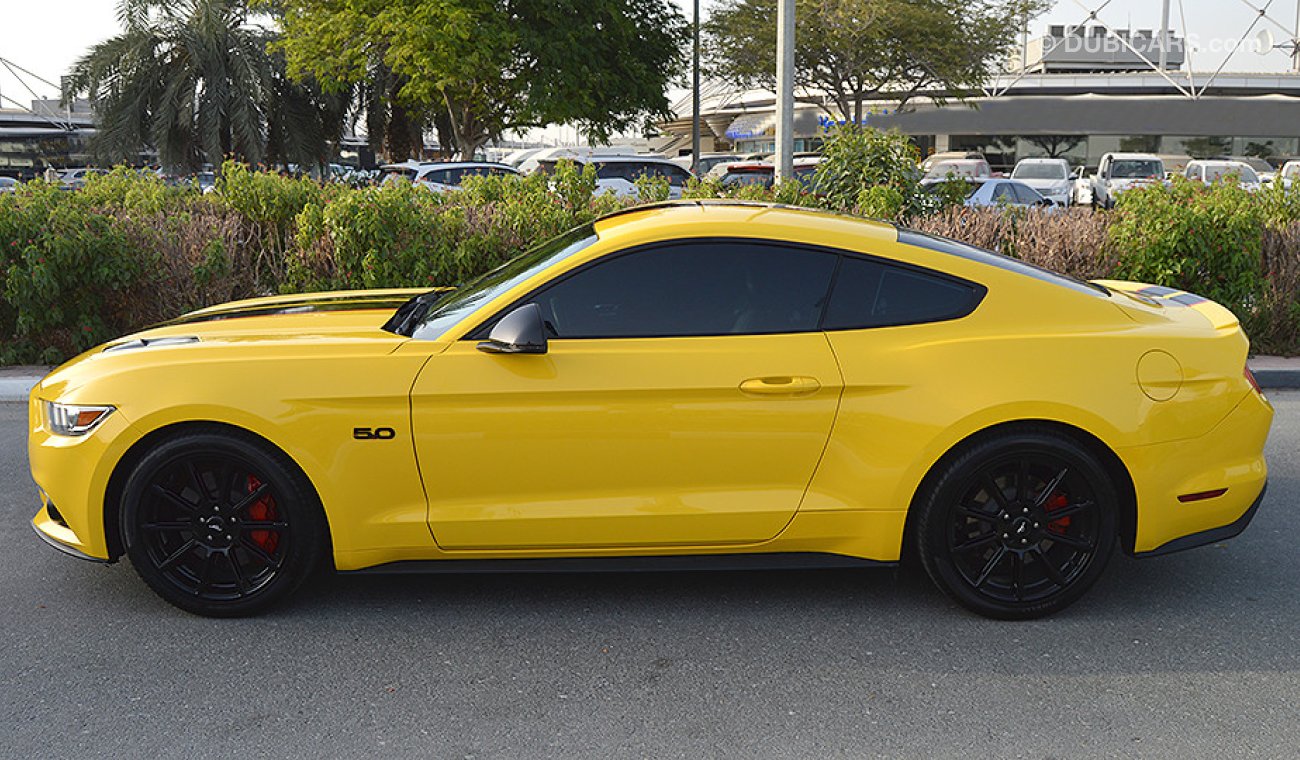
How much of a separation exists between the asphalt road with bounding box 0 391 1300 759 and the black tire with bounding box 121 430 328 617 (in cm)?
13

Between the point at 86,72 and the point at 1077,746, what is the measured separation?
2958 cm

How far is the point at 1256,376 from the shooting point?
923 centimetres

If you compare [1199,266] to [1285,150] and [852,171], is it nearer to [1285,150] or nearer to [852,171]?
[852,171]

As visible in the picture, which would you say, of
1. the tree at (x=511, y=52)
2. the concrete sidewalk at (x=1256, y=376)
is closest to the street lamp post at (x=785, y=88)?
the concrete sidewalk at (x=1256, y=376)

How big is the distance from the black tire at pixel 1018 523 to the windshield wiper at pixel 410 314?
6.80 ft

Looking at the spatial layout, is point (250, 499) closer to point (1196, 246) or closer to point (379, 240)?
point (379, 240)

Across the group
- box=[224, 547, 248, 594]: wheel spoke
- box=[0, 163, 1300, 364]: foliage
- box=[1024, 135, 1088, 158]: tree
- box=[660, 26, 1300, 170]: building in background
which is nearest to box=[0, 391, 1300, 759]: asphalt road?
box=[224, 547, 248, 594]: wheel spoke

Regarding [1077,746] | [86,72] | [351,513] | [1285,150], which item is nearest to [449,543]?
[351,513]

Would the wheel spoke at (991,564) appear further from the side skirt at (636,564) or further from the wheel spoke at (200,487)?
the wheel spoke at (200,487)

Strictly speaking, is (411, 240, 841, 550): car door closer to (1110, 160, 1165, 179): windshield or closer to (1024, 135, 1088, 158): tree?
(1110, 160, 1165, 179): windshield

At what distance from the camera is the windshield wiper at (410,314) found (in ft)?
15.4

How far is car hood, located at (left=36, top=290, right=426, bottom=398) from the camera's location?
4383 millimetres

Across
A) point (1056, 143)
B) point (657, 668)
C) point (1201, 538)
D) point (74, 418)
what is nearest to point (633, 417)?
point (657, 668)

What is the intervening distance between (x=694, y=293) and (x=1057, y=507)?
1.54m
